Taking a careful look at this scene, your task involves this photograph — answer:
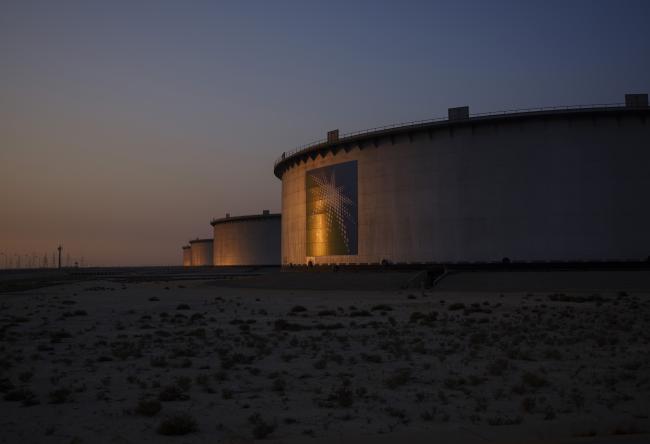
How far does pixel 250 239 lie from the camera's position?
387 feet

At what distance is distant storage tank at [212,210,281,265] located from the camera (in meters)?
114

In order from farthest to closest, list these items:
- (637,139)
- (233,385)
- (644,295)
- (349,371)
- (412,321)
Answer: (637,139) → (644,295) → (412,321) → (349,371) → (233,385)

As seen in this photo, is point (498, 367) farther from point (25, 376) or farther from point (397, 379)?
point (25, 376)

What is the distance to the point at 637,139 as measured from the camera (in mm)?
46219

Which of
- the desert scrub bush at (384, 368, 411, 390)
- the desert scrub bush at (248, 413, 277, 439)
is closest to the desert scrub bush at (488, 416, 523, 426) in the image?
the desert scrub bush at (384, 368, 411, 390)

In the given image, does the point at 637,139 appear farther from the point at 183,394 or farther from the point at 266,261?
the point at 266,261

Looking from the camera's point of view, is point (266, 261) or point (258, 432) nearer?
point (258, 432)

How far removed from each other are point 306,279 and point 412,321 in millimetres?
30426

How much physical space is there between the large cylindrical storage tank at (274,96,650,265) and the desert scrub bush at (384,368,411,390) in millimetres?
37154

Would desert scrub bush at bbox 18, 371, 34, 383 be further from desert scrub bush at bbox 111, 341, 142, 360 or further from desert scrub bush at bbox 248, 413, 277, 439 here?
desert scrub bush at bbox 248, 413, 277, 439

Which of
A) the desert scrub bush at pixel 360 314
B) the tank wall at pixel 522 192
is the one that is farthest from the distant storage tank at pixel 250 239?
the desert scrub bush at pixel 360 314

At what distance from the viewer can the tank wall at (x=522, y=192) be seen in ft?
149

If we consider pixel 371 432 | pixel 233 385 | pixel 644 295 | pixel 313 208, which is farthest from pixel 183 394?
pixel 313 208

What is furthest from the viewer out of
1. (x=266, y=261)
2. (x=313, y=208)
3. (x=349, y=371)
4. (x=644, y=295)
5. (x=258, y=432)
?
(x=266, y=261)
